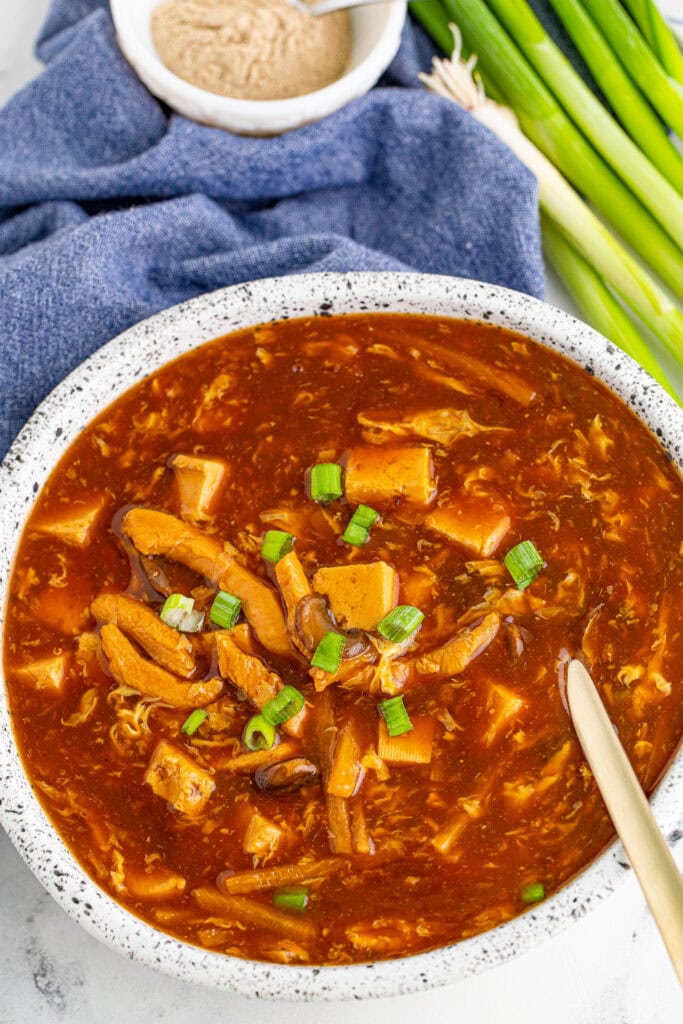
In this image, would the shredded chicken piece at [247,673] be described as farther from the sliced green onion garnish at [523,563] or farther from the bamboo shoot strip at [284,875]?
the sliced green onion garnish at [523,563]

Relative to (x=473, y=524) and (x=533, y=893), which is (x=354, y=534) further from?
(x=533, y=893)

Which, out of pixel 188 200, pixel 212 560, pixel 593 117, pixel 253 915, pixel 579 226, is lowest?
pixel 253 915

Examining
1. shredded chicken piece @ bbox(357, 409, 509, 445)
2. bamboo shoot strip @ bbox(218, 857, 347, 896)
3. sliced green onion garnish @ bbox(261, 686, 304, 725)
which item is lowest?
bamboo shoot strip @ bbox(218, 857, 347, 896)

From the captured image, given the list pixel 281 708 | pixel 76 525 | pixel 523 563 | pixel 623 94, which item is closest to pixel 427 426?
pixel 523 563

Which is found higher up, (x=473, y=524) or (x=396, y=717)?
(x=473, y=524)

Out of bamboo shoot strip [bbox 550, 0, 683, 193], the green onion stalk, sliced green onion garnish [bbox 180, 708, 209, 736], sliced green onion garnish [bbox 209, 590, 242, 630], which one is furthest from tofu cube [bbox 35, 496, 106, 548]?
bamboo shoot strip [bbox 550, 0, 683, 193]

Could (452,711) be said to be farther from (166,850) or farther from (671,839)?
(166,850)

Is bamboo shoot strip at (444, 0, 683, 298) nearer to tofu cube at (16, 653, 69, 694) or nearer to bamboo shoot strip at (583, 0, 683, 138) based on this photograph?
bamboo shoot strip at (583, 0, 683, 138)
